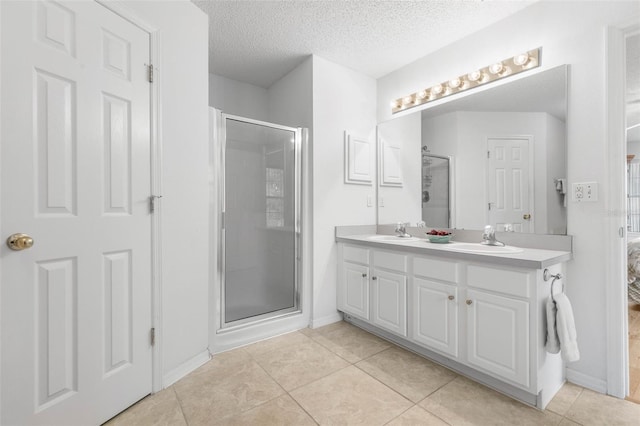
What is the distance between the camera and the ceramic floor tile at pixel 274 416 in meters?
1.41

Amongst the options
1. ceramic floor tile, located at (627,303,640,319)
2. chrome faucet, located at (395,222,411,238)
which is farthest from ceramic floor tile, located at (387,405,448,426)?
ceramic floor tile, located at (627,303,640,319)

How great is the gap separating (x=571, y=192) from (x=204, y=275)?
2.36 m

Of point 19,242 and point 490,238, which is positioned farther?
point 490,238

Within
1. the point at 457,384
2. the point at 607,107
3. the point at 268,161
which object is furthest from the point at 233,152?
the point at 607,107

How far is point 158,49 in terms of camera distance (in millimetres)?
1660

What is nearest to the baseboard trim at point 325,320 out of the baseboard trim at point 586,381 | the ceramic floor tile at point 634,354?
the baseboard trim at point 586,381

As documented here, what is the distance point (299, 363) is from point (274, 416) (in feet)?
1.72

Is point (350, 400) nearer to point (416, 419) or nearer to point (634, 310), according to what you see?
point (416, 419)

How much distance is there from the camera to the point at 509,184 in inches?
80.9

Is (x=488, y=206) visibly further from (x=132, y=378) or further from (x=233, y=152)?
(x=132, y=378)

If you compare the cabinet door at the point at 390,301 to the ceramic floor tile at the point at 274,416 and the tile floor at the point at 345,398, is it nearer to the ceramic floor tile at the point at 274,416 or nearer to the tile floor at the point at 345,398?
the tile floor at the point at 345,398

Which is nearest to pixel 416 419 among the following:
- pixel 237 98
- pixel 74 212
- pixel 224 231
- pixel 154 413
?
pixel 154 413

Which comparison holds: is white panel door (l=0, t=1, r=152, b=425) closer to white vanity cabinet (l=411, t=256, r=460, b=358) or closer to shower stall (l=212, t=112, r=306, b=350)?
shower stall (l=212, t=112, r=306, b=350)

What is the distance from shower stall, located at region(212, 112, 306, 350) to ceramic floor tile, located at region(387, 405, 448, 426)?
4.16ft
